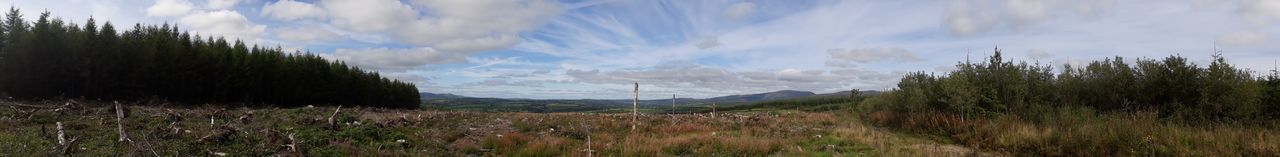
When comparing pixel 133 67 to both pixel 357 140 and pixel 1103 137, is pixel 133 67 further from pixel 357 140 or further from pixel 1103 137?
pixel 1103 137

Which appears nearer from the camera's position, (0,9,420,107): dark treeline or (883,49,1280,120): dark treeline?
(883,49,1280,120): dark treeline

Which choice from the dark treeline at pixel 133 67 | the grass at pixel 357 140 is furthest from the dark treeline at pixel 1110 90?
the dark treeline at pixel 133 67

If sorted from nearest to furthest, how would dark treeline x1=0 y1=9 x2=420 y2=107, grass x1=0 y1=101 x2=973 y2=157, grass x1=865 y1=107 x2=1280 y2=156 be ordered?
grass x1=865 y1=107 x2=1280 y2=156 < grass x1=0 y1=101 x2=973 y2=157 < dark treeline x1=0 y1=9 x2=420 y2=107

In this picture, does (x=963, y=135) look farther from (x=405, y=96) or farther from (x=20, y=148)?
(x=405, y=96)

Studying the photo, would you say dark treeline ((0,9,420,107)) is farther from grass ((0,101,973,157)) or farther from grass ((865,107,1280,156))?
grass ((865,107,1280,156))

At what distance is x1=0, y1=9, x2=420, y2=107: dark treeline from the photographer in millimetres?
27844

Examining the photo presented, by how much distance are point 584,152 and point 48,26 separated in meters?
29.9

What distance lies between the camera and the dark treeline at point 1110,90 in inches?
557

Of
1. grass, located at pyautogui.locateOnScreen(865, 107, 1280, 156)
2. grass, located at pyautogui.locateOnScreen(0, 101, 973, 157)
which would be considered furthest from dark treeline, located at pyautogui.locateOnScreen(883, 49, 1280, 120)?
grass, located at pyautogui.locateOnScreen(0, 101, 973, 157)

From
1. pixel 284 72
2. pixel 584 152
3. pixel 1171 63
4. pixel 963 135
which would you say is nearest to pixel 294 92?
pixel 284 72

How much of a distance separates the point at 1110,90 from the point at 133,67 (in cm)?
3853

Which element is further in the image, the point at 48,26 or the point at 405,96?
the point at 405,96

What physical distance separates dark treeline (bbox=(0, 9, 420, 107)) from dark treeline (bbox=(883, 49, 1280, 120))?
32.3 m

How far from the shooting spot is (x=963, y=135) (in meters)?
14.1
